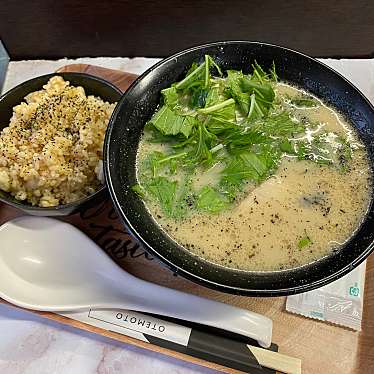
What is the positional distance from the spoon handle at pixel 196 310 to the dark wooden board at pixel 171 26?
1182 millimetres

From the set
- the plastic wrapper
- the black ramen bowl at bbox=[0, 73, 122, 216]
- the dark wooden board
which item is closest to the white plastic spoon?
the plastic wrapper

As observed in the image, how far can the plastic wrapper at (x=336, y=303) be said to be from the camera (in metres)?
1.32

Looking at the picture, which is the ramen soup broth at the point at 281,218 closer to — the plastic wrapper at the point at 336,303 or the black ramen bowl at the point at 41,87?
the plastic wrapper at the point at 336,303

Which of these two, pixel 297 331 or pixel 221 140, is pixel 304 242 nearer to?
pixel 297 331

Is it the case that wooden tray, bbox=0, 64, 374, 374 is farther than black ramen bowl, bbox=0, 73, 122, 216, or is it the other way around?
black ramen bowl, bbox=0, 73, 122, 216

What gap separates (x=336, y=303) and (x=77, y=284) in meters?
0.73

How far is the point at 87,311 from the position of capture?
4.34ft

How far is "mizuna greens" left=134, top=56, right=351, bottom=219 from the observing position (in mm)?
1319

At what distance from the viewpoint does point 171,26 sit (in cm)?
204

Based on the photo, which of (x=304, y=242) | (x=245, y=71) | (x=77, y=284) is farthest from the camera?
(x=245, y=71)

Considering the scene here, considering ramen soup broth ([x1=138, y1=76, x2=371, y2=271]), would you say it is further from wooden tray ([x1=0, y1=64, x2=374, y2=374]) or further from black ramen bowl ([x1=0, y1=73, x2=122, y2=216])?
black ramen bowl ([x1=0, y1=73, x2=122, y2=216])

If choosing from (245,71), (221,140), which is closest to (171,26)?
(245,71)

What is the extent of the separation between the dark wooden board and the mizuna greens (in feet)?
2.01

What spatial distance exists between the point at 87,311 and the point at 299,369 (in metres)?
0.59
